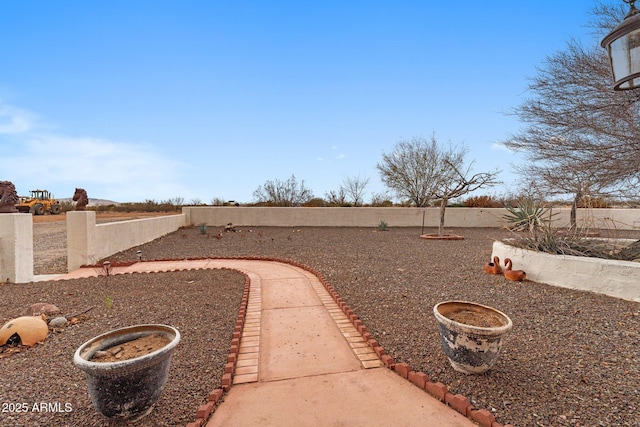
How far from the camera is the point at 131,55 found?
7258 mm

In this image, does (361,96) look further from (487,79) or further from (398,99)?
(487,79)

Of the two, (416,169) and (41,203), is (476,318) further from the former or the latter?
(41,203)

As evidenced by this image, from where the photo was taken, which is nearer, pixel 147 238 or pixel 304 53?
pixel 304 53

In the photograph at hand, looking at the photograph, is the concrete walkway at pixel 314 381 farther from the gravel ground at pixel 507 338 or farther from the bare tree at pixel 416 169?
the bare tree at pixel 416 169

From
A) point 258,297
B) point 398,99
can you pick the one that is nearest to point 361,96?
point 398,99

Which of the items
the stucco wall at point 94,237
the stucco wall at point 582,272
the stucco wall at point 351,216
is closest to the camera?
the stucco wall at point 582,272

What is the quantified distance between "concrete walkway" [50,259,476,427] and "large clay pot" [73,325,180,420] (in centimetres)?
44

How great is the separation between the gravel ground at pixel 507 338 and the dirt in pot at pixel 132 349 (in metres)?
0.43

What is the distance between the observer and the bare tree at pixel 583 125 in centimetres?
578

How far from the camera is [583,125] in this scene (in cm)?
641

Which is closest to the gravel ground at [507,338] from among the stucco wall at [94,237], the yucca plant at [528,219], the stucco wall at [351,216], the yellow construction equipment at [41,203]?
the yucca plant at [528,219]

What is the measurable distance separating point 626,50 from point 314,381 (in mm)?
3692

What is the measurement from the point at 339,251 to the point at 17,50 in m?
8.50

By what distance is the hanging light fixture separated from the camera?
7.64 feet
